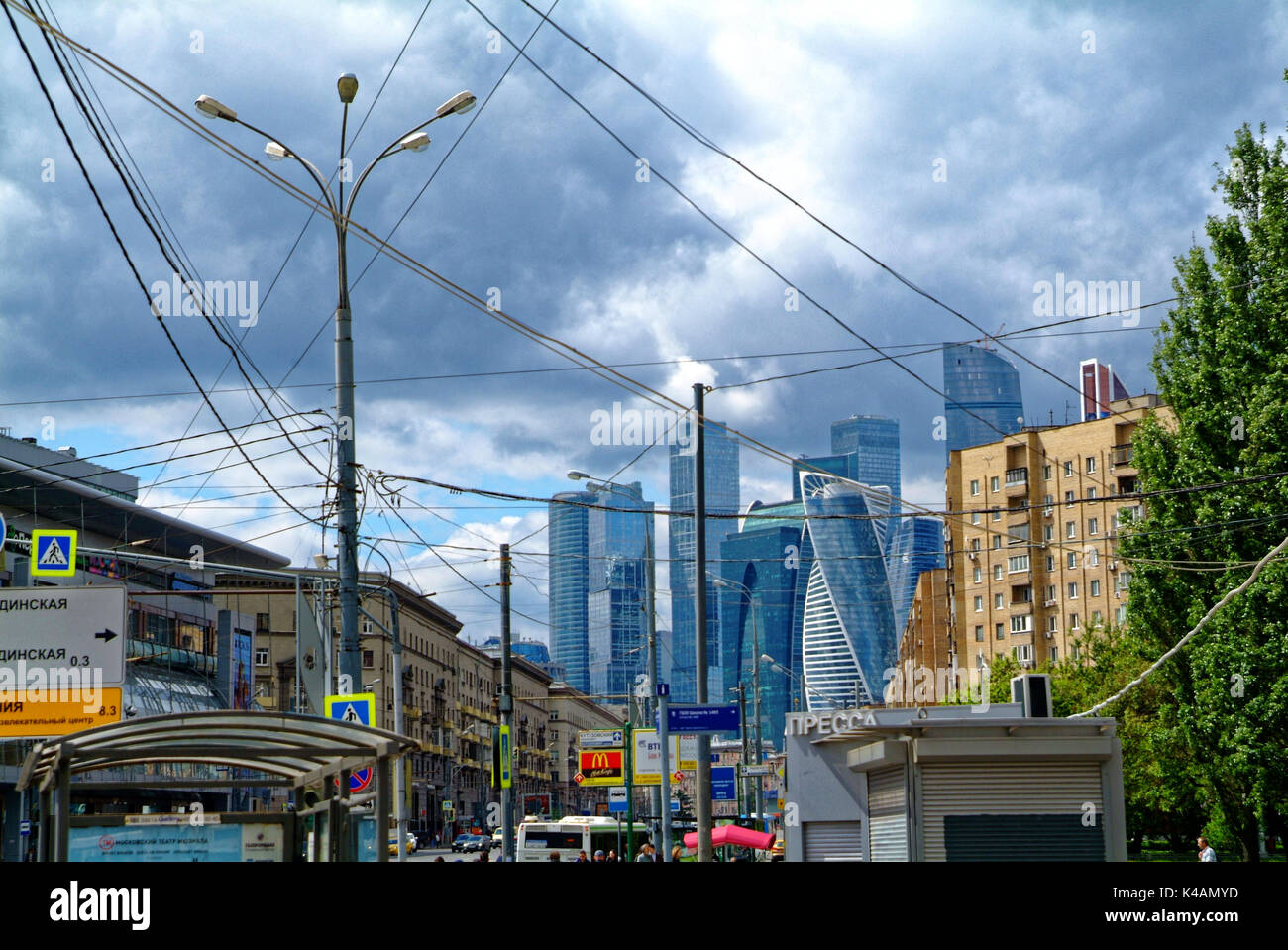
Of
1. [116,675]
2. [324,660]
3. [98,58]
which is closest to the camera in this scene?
[98,58]

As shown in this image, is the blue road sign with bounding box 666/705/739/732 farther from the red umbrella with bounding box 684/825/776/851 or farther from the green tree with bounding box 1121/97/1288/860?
the red umbrella with bounding box 684/825/776/851

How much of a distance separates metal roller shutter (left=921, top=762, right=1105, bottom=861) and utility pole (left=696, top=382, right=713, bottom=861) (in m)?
6.63

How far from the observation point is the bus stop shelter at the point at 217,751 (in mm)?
9406

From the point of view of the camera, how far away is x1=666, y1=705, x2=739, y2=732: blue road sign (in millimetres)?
24641

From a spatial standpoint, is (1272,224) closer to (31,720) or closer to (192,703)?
(31,720)

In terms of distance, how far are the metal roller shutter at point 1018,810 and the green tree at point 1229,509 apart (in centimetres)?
1405

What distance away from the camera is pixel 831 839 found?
24969mm

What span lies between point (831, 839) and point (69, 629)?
14678 millimetres

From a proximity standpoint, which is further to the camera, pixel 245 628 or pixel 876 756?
pixel 245 628

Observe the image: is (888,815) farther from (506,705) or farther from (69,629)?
(506,705)

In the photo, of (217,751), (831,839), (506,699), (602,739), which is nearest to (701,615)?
(831,839)

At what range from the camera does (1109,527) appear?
106812 mm
